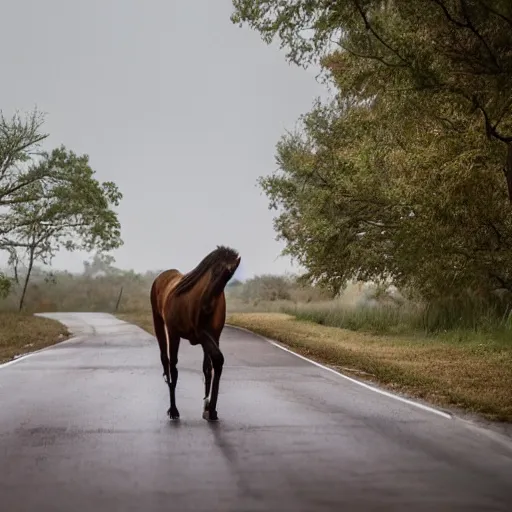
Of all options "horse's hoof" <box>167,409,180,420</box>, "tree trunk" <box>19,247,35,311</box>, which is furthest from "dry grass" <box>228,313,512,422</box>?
"tree trunk" <box>19,247,35,311</box>

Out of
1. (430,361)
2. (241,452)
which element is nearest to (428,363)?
(430,361)

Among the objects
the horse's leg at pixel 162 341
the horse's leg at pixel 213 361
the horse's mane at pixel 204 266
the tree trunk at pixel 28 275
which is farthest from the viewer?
the tree trunk at pixel 28 275

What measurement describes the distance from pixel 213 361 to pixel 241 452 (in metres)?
1.60

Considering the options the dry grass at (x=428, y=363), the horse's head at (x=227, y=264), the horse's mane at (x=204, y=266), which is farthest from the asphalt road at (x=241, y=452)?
the horse's head at (x=227, y=264)

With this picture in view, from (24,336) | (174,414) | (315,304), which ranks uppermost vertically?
(315,304)

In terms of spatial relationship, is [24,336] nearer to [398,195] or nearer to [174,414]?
[398,195]

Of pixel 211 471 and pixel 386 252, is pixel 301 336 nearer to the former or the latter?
pixel 386 252

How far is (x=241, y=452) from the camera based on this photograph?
7055 millimetres

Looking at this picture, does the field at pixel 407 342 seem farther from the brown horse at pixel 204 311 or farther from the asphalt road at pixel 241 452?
the brown horse at pixel 204 311

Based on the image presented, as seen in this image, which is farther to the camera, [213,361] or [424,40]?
[424,40]

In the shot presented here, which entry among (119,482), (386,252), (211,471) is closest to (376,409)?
(211,471)

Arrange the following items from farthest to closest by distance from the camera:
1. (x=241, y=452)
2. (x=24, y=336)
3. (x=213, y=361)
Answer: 1. (x=24, y=336)
2. (x=213, y=361)
3. (x=241, y=452)

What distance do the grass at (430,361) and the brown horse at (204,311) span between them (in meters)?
3.80

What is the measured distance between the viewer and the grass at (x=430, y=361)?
12.0 meters
